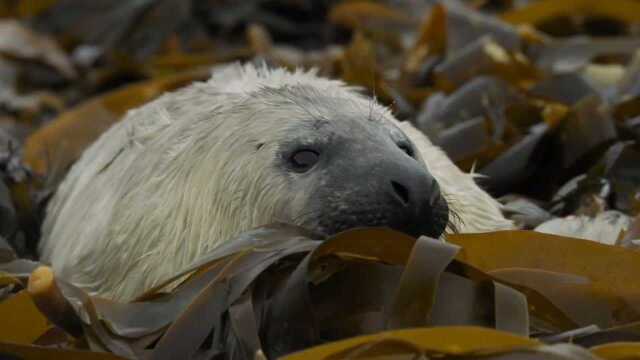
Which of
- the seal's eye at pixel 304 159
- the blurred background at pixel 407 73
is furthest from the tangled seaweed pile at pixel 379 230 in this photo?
the seal's eye at pixel 304 159

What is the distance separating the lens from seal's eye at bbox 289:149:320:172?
94.7 inches

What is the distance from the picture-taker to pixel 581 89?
378cm

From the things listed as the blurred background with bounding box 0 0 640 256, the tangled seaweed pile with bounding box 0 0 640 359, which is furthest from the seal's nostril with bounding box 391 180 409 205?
the blurred background with bounding box 0 0 640 256

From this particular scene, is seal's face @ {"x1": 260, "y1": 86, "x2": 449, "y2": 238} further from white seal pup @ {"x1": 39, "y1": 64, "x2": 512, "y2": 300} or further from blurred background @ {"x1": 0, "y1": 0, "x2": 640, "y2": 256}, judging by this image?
blurred background @ {"x1": 0, "y1": 0, "x2": 640, "y2": 256}

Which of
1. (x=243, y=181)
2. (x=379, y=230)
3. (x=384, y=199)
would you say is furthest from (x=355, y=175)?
(x=243, y=181)

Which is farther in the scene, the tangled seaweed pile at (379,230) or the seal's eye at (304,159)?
the seal's eye at (304,159)

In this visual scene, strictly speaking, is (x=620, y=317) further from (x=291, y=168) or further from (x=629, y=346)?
(x=291, y=168)

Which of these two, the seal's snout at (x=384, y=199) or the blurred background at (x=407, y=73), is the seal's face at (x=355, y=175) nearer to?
the seal's snout at (x=384, y=199)

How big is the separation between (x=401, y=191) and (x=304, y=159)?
0.29m

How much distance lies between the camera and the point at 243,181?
2502mm

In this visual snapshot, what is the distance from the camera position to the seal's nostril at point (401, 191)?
2.17 metres

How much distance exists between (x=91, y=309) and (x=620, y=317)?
83 cm

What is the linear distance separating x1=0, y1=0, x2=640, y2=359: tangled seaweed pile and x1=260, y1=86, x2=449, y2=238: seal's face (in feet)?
0.28

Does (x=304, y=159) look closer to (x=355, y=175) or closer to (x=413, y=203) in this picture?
(x=355, y=175)
